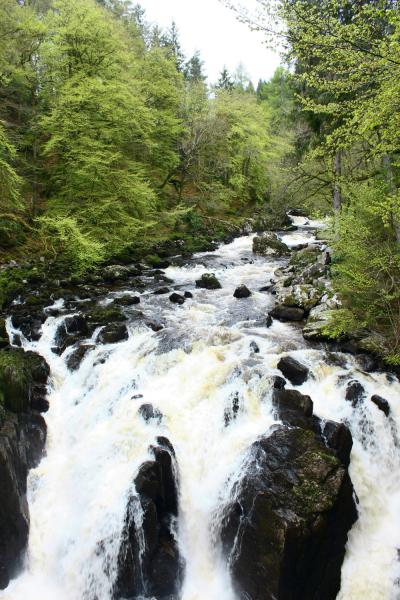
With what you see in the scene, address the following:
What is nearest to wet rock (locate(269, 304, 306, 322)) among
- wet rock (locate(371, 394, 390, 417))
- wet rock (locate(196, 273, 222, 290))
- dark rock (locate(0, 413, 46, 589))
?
wet rock (locate(196, 273, 222, 290))

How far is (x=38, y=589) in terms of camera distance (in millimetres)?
6176

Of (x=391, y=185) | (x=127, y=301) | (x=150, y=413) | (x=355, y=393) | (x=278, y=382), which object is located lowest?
(x=150, y=413)

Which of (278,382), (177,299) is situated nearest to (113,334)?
(177,299)

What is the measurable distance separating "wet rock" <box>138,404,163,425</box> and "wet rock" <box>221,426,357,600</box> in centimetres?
222

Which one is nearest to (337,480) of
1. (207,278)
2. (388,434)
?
(388,434)

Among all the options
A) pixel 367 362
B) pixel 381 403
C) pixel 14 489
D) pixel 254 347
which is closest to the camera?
pixel 14 489

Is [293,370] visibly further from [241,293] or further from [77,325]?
[77,325]

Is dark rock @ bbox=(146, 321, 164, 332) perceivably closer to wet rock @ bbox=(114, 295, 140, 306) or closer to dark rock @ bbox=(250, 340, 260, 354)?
wet rock @ bbox=(114, 295, 140, 306)

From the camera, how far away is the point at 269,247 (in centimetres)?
2386

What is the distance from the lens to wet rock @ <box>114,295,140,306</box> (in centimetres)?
1434

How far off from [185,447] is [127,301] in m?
7.72

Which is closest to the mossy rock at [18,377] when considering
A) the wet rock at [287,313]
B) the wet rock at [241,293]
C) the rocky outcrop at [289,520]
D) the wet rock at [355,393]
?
the rocky outcrop at [289,520]

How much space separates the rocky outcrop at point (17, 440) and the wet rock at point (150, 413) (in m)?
2.24

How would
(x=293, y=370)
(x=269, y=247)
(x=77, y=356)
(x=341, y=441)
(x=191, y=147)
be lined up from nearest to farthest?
(x=341, y=441) → (x=293, y=370) → (x=77, y=356) → (x=269, y=247) → (x=191, y=147)
